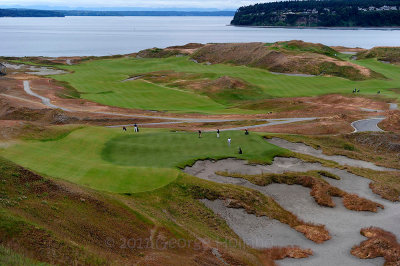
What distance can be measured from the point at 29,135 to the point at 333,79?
80.0m

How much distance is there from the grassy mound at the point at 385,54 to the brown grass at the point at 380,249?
11196 cm

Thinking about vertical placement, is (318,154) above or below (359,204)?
above

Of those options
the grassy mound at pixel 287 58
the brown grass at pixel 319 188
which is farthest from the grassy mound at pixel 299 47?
the brown grass at pixel 319 188

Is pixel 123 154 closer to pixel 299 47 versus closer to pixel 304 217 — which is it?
pixel 304 217

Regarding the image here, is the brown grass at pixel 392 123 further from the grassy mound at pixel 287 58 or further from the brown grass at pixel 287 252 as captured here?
Answer: the grassy mound at pixel 287 58

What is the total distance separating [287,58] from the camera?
111 m

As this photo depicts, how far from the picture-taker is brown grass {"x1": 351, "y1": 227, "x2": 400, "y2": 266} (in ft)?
71.8

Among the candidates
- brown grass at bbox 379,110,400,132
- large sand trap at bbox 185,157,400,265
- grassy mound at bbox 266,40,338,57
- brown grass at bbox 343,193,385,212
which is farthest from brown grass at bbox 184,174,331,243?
grassy mound at bbox 266,40,338,57

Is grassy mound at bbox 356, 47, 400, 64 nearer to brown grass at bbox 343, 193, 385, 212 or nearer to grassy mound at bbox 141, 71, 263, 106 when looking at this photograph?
grassy mound at bbox 141, 71, 263, 106

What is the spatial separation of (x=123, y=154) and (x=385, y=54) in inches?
4668

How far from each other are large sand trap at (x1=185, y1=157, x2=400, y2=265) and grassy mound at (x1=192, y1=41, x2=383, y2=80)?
73.9 m

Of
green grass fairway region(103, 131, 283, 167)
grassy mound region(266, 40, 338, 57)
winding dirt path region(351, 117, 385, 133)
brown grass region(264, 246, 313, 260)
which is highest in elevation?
grassy mound region(266, 40, 338, 57)

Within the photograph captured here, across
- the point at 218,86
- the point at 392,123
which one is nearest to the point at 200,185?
the point at 392,123

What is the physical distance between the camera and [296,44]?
125 metres
